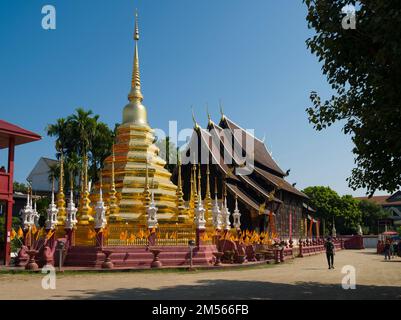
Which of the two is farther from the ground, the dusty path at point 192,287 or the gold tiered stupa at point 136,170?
the gold tiered stupa at point 136,170

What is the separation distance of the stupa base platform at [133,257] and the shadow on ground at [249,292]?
6.23 m

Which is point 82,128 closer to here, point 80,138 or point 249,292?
point 80,138

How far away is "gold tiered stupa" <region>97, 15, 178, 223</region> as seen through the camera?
2494 centimetres

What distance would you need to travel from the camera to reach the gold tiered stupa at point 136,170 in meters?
24.9

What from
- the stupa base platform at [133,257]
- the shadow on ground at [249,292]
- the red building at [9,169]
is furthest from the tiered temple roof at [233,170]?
the shadow on ground at [249,292]

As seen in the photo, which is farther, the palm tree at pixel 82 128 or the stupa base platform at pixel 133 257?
the palm tree at pixel 82 128

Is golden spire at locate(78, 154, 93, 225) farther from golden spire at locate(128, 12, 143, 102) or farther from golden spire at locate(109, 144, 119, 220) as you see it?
golden spire at locate(128, 12, 143, 102)

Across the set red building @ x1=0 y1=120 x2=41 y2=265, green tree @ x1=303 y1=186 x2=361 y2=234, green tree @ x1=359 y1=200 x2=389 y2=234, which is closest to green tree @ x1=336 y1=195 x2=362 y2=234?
green tree @ x1=303 y1=186 x2=361 y2=234

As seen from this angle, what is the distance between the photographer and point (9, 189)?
68.5 ft

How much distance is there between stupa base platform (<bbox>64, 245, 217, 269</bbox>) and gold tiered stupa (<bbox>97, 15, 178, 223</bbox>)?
2650 mm

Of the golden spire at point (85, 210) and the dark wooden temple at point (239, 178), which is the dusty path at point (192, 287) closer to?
the golden spire at point (85, 210)
